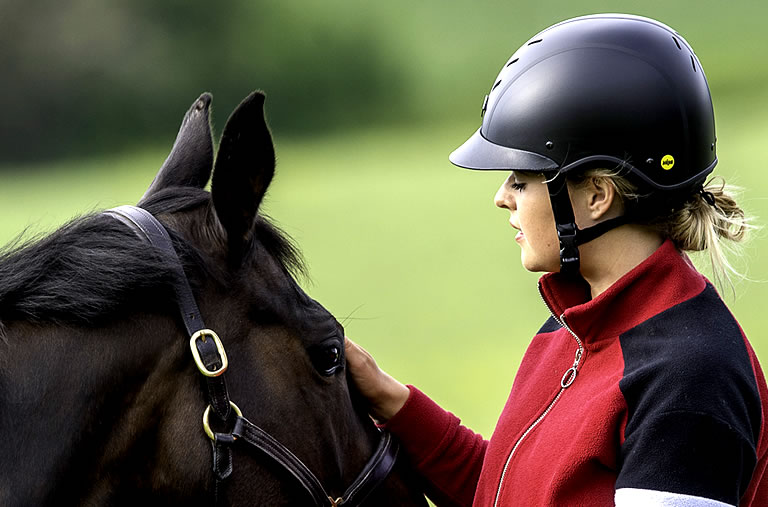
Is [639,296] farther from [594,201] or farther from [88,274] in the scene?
[88,274]

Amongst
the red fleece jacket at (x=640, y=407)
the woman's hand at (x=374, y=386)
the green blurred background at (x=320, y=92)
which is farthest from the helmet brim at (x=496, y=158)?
the green blurred background at (x=320, y=92)

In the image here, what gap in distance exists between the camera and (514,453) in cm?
178

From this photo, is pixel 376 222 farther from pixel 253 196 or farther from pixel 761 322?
pixel 253 196

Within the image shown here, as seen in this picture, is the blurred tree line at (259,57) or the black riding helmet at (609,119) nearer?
the black riding helmet at (609,119)

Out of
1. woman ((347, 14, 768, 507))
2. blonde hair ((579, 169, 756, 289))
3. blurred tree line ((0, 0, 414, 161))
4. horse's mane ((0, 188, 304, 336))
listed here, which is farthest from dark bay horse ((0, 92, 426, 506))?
blurred tree line ((0, 0, 414, 161))

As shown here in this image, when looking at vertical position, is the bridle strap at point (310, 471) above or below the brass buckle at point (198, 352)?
below

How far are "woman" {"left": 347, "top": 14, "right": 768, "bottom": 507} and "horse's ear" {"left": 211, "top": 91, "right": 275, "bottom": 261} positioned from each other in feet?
1.57

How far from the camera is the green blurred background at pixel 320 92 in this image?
45.0 ft

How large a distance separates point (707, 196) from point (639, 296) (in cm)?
30

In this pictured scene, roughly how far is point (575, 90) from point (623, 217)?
11.1 inches

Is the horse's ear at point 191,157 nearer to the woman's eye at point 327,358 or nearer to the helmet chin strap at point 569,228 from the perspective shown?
the woman's eye at point 327,358

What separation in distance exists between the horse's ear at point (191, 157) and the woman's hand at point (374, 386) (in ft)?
1.68

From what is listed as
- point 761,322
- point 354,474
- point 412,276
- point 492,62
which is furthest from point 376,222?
point 354,474

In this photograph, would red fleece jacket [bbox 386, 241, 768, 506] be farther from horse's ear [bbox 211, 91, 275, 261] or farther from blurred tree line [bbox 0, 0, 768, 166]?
blurred tree line [bbox 0, 0, 768, 166]
